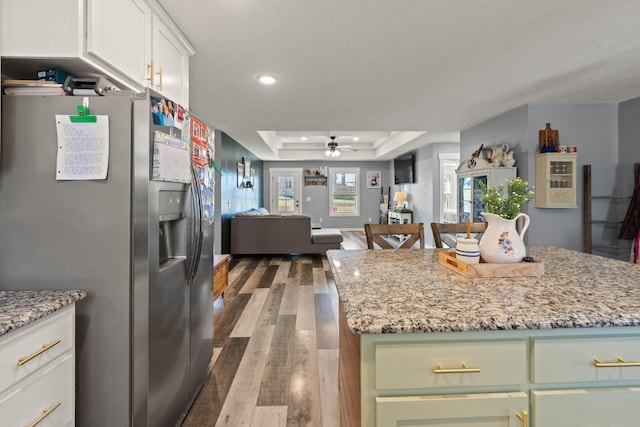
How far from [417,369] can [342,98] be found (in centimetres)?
318

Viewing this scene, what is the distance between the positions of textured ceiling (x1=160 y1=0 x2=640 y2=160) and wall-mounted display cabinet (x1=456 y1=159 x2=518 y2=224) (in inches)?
30.1

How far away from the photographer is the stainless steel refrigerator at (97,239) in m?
1.23

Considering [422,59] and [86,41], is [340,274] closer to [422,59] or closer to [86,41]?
[86,41]

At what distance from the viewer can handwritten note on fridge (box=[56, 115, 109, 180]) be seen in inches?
48.4

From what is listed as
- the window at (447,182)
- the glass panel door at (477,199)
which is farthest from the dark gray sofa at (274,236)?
the window at (447,182)

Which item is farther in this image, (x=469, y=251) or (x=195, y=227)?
(x=195, y=227)

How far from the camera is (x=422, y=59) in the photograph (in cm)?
249

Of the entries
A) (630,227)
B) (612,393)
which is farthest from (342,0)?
(630,227)

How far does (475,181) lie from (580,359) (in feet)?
12.1

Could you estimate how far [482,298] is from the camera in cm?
99

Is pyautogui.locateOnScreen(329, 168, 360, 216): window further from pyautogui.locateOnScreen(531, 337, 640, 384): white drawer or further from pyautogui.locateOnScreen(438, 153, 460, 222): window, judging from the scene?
pyautogui.locateOnScreen(531, 337, 640, 384): white drawer

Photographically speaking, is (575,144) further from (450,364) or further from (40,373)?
(40,373)

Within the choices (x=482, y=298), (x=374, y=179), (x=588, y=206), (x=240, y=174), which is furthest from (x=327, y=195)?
(x=482, y=298)

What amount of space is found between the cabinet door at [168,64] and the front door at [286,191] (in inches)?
311
